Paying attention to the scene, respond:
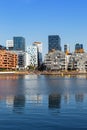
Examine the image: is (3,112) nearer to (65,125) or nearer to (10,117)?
(10,117)

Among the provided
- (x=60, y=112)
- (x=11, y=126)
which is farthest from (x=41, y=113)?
(x=11, y=126)

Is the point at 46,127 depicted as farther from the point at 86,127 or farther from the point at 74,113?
the point at 74,113

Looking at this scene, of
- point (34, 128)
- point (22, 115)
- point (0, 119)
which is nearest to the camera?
point (34, 128)

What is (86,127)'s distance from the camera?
79.6ft

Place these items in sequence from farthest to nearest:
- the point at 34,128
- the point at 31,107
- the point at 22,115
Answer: the point at 31,107 < the point at 22,115 < the point at 34,128

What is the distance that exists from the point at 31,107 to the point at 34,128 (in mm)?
11467

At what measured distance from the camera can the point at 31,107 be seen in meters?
35.4

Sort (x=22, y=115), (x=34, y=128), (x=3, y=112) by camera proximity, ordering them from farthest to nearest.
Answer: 1. (x=3, y=112)
2. (x=22, y=115)
3. (x=34, y=128)

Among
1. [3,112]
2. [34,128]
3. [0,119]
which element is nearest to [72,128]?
[34,128]

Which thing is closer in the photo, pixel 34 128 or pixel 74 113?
pixel 34 128

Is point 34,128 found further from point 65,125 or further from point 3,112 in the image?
point 3,112

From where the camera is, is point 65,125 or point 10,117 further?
point 10,117

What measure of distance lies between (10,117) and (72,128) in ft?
20.3

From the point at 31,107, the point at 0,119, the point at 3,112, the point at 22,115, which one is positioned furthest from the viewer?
the point at 31,107
